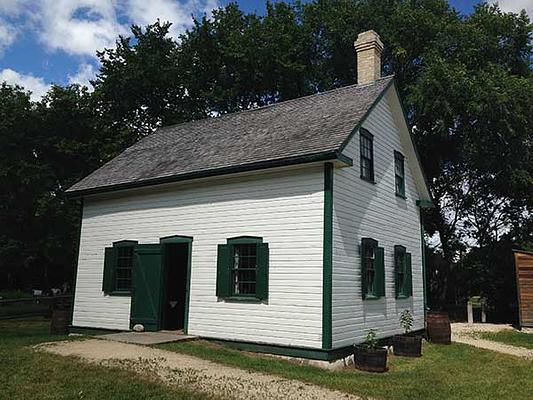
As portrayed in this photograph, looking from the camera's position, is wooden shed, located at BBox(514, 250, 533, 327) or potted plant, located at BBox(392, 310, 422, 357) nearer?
potted plant, located at BBox(392, 310, 422, 357)

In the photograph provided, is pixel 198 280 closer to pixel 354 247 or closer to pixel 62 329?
pixel 354 247

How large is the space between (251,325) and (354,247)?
3004 mm

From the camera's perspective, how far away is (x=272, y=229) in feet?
37.3

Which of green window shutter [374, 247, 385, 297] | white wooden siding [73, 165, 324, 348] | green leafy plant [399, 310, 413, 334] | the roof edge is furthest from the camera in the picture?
green leafy plant [399, 310, 413, 334]

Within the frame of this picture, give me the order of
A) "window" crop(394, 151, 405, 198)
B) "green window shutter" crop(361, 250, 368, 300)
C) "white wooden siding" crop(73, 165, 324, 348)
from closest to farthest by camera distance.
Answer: "white wooden siding" crop(73, 165, 324, 348) → "green window shutter" crop(361, 250, 368, 300) → "window" crop(394, 151, 405, 198)

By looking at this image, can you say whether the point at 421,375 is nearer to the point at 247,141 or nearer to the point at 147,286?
the point at 247,141

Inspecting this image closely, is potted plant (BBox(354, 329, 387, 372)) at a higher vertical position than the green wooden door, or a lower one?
lower

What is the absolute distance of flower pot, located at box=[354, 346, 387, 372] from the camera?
Result: 10.3 meters

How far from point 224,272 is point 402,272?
5.73 meters

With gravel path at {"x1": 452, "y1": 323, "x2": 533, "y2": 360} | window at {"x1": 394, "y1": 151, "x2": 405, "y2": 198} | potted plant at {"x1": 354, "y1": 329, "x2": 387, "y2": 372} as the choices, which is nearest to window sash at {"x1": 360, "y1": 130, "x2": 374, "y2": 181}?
window at {"x1": 394, "y1": 151, "x2": 405, "y2": 198}

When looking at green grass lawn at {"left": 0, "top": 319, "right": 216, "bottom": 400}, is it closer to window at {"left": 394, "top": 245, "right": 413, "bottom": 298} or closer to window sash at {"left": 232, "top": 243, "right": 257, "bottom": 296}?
window sash at {"left": 232, "top": 243, "right": 257, "bottom": 296}

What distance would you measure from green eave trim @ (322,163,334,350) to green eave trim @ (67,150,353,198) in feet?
1.25

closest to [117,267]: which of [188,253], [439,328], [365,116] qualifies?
[188,253]

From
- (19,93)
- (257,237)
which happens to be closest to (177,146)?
(257,237)
